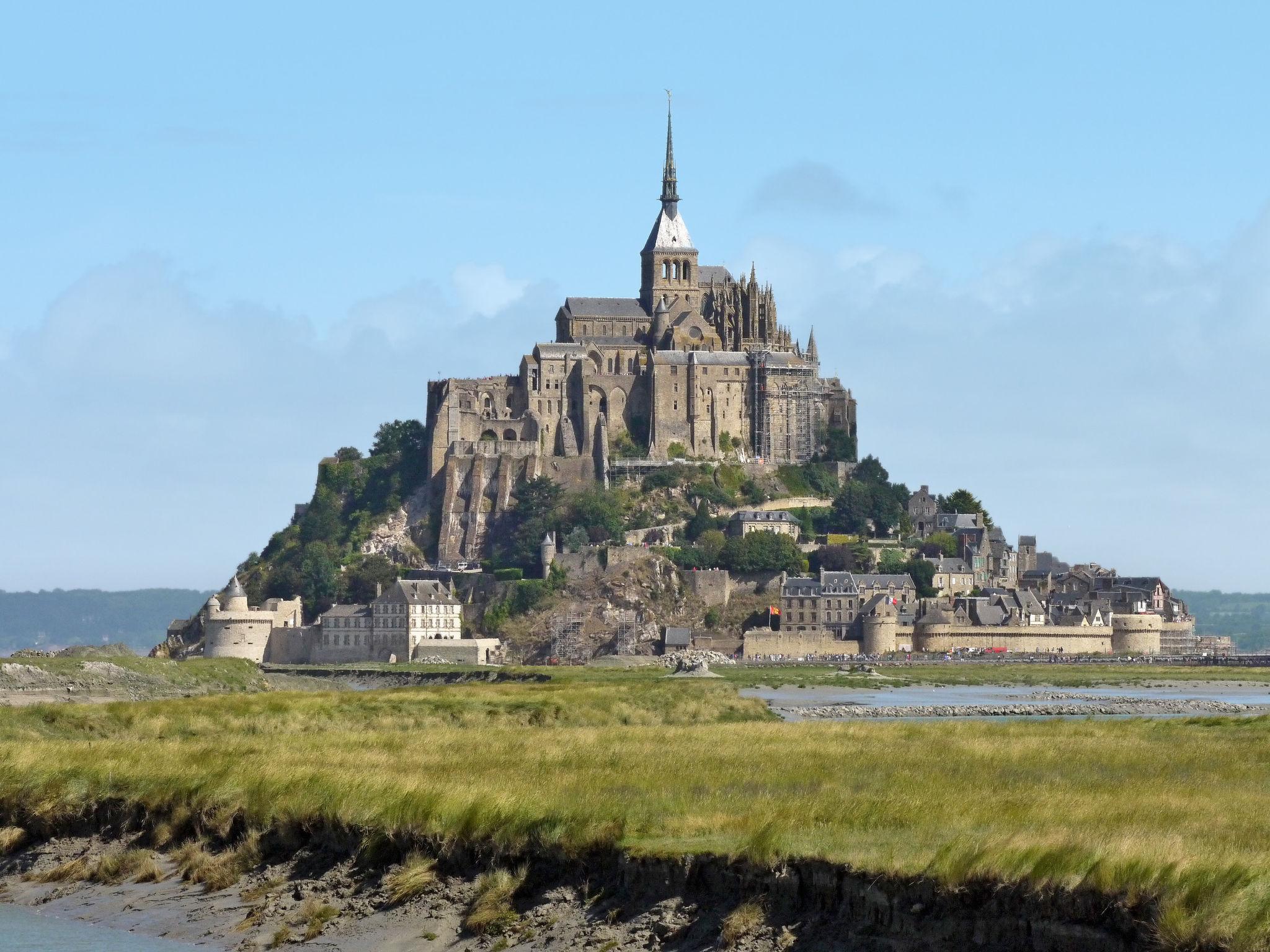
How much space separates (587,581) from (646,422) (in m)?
13.7

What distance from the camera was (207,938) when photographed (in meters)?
23.5

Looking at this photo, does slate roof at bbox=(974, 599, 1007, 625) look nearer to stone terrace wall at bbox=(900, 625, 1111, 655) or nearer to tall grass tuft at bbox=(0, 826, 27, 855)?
stone terrace wall at bbox=(900, 625, 1111, 655)

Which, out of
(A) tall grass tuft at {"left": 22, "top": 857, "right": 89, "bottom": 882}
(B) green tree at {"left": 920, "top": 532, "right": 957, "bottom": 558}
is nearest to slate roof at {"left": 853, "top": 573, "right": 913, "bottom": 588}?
(B) green tree at {"left": 920, "top": 532, "right": 957, "bottom": 558}

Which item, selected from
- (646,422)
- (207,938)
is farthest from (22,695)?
(646,422)

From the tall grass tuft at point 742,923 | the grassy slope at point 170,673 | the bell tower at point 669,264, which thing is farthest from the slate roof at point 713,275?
the tall grass tuft at point 742,923

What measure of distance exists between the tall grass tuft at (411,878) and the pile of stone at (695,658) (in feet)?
262

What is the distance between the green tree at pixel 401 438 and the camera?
132 m

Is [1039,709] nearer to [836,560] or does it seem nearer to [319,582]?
[836,560]

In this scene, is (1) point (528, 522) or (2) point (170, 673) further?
(1) point (528, 522)

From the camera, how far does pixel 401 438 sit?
133250 millimetres

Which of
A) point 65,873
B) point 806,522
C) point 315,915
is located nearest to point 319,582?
point 806,522

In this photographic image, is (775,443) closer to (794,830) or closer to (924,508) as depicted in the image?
(924,508)

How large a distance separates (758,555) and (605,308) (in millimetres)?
22501

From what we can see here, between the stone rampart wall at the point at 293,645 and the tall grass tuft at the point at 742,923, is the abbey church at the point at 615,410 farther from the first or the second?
the tall grass tuft at the point at 742,923
